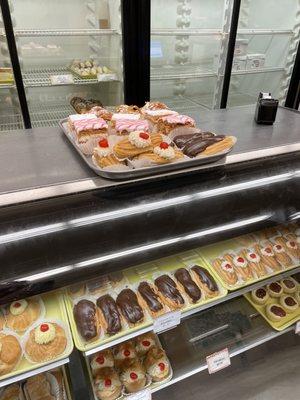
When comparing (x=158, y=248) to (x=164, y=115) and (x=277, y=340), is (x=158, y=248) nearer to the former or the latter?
(x=164, y=115)

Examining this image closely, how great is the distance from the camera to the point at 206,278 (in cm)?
108

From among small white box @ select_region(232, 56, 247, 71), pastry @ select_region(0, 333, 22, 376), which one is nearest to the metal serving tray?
pastry @ select_region(0, 333, 22, 376)

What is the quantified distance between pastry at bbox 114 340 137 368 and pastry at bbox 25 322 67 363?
46 centimetres

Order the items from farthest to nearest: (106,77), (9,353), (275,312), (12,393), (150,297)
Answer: (106,77)
(275,312)
(12,393)
(150,297)
(9,353)

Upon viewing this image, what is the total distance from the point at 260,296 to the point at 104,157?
105 centimetres

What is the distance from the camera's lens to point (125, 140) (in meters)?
0.94

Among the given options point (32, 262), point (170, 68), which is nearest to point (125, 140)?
point (32, 262)

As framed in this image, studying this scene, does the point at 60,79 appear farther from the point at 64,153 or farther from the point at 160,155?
the point at 160,155

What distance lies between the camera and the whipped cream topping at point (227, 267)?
3.68ft

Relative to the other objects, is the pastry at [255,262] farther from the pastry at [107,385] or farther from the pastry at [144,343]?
the pastry at [107,385]

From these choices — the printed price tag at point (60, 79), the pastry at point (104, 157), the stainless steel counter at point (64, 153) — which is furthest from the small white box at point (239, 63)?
the pastry at point (104, 157)

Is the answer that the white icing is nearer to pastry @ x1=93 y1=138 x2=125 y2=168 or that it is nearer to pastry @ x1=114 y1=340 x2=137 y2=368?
pastry @ x1=93 y1=138 x2=125 y2=168

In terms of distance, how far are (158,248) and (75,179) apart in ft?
0.98

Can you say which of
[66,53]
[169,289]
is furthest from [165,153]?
[66,53]
